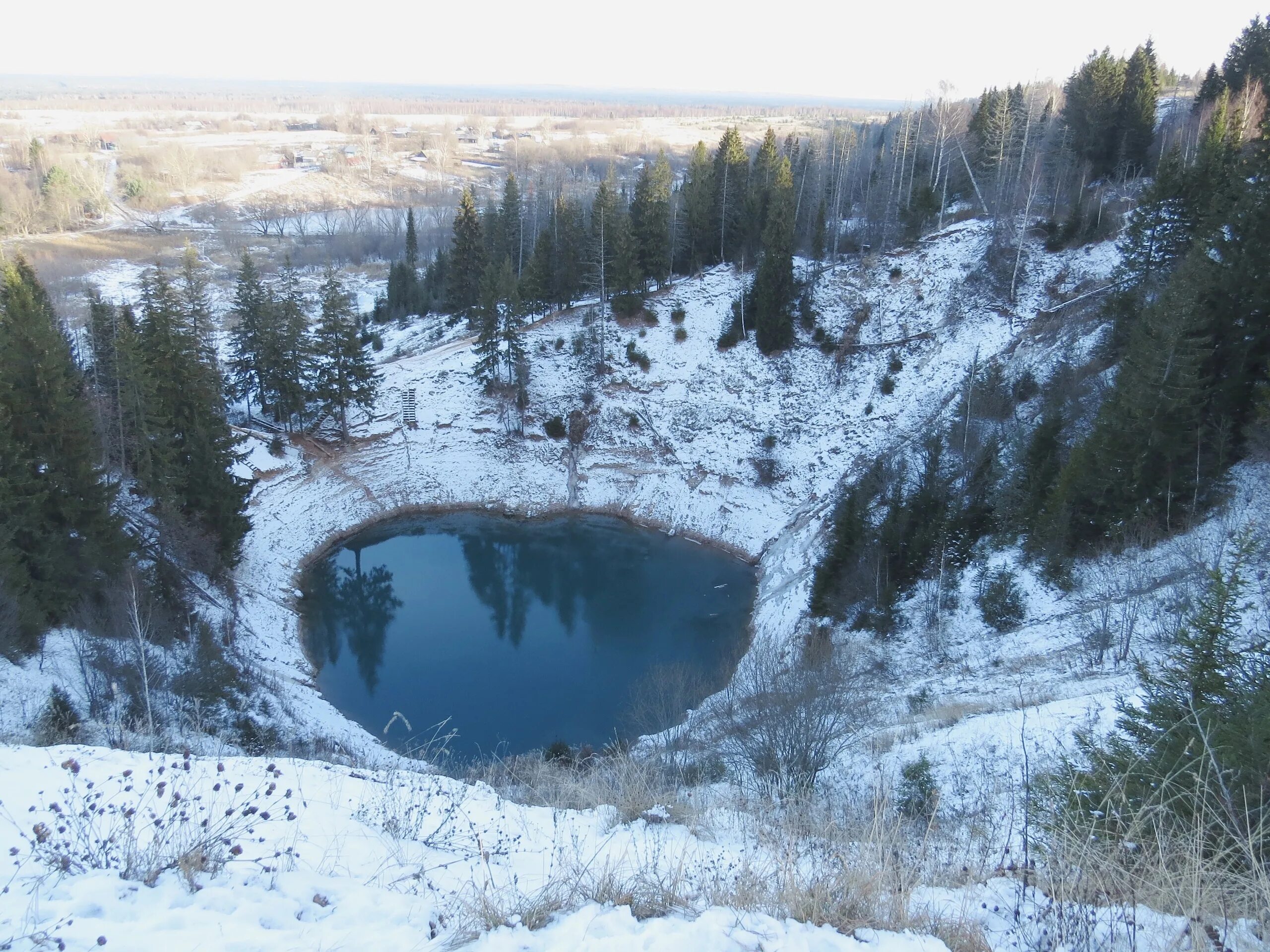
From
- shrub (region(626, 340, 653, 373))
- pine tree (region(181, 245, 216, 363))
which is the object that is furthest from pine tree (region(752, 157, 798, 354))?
pine tree (region(181, 245, 216, 363))

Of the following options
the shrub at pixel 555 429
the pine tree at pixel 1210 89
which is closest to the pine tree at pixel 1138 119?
the pine tree at pixel 1210 89

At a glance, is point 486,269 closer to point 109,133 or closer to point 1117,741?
point 1117,741

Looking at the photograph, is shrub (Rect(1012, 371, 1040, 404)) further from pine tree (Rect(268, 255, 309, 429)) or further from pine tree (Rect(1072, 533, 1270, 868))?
pine tree (Rect(268, 255, 309, 429))

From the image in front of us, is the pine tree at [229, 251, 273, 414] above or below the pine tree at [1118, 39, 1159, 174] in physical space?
below

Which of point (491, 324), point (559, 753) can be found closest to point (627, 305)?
point (491, 324)

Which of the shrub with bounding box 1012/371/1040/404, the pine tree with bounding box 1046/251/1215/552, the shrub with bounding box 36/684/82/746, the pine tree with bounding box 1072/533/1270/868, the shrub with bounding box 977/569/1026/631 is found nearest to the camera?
the pine tree with bounding box 1072/533/1270/868

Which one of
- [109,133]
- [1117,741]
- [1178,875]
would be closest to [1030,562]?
[1117,741]
